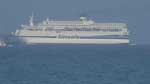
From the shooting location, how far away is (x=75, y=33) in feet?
352

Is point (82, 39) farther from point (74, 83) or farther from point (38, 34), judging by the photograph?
point (74, 83)

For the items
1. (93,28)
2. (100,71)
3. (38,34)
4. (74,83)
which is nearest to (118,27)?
(93,28)

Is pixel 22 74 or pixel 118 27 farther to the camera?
pixel 118 27

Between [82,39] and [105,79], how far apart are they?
71.5 meters

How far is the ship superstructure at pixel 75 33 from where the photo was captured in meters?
104

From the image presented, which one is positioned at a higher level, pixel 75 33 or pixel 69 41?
pixel 75 33

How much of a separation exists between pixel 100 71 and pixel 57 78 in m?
5.58

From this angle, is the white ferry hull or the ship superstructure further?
the ship superstructure

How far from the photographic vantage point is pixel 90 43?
4075 inches

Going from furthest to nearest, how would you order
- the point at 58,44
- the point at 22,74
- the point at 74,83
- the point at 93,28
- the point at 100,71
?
the point at 93,28
the point at 58,44
the point at 100,71
the point at 22,74
the point at 74,83

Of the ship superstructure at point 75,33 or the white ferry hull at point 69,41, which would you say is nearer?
the white ferry hull at point 69,41

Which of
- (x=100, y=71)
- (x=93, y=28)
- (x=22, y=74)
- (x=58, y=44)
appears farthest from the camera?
(x=93, y=28)

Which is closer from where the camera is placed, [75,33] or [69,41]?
[69,41]

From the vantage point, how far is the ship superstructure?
104375 millimetres
